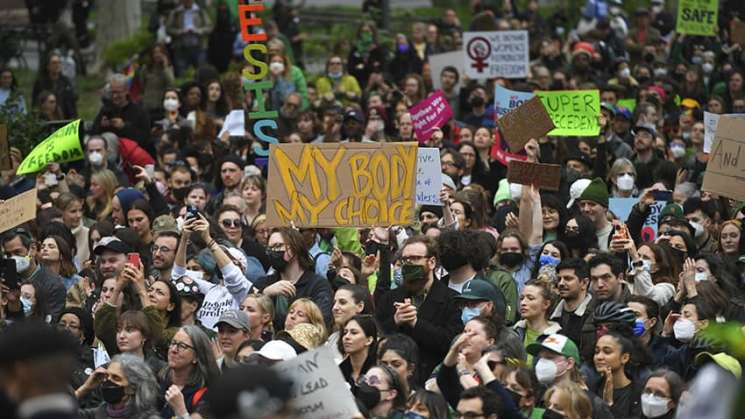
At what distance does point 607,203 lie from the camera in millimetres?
13734

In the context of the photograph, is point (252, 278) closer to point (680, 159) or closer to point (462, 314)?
point (462, 314)

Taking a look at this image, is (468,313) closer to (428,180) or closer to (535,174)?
(535,174)

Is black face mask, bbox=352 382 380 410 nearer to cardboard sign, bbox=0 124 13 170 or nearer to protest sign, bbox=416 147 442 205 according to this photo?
protest sign, bbox=416 147 442 205

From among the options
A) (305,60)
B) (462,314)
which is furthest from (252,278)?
(305,60)

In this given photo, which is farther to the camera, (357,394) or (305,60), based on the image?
(305,60)

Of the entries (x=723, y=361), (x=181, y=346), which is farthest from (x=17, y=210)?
(x=723, y=361)

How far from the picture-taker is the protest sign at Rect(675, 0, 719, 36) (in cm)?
2262

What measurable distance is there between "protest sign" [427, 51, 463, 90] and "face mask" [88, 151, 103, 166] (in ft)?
20.4

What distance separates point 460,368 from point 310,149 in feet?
12.5

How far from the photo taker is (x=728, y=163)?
43.0ft

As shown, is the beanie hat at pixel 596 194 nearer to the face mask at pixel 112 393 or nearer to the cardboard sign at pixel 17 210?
the cardboard sign at pixel 17 210

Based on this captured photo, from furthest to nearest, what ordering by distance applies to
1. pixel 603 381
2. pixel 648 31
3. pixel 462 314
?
1. pixel 648 31
2. pixel 462 314
3. pixel 603 381

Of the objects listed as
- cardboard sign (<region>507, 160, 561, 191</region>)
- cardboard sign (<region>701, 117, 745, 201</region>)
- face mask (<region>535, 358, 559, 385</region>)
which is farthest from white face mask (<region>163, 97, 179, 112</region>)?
face mask (<region>535, 358, 559, 385</region>)

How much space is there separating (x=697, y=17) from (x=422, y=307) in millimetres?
12860
